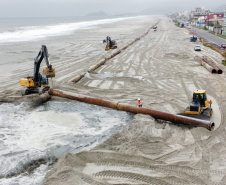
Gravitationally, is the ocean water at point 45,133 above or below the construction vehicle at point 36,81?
below

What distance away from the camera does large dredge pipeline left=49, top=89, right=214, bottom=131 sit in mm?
11672

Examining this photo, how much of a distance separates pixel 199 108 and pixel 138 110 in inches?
127

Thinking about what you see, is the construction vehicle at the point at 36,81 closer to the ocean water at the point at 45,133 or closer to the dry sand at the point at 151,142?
the dry sand at the point at 151,142

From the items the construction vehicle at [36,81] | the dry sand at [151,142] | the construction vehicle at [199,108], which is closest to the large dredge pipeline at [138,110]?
the dry sand at [151,142]

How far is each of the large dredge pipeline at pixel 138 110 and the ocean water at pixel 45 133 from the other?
31 cm

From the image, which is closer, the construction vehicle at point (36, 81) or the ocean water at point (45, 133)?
the ocean water at point (45, 133)

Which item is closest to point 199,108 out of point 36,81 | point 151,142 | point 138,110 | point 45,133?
point 138,110

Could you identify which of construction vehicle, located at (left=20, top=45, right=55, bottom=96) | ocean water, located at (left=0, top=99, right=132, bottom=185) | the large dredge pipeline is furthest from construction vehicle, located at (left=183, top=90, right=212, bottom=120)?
construction vehicle, located at (left=20, top=45, right=55, bottom=96)

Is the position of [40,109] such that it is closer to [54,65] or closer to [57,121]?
[57,121]

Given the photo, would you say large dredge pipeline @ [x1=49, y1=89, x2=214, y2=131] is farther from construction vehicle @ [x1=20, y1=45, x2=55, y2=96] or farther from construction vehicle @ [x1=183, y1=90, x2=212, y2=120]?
construction vehicle @ [x1=20, y1=45, x2=55, y2=96]

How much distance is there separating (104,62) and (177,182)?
20.9 m

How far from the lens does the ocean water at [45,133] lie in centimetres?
901

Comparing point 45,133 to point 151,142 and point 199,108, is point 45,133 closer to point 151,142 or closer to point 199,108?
point 151,142

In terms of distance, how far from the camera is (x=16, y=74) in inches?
891
